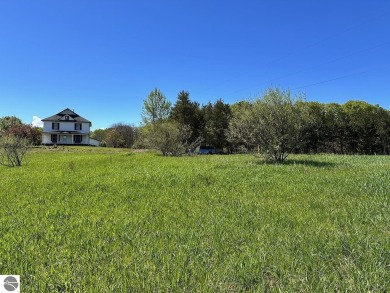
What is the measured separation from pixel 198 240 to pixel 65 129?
2188 inches

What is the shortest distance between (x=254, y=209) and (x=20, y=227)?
3.72 m

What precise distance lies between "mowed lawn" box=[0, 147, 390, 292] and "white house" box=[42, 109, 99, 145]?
165ft

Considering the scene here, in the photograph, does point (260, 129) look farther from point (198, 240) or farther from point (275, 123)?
point (198, 240)

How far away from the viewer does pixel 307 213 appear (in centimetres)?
461

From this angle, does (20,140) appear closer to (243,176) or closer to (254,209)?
(243,176)

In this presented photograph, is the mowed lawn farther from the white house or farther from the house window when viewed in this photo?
the house window

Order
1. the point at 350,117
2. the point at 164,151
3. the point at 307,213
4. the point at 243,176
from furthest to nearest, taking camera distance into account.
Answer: the point at 350,117 → the point at 164,151 → the point at 243,176 → the point at 307,213

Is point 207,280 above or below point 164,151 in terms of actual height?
below

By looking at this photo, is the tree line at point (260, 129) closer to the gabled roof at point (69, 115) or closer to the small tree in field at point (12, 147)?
the small tree in field at point (12, 147)

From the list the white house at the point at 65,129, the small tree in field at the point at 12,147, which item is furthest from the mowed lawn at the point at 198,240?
the white house at the point at 65,129

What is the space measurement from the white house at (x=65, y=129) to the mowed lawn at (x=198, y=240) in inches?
1984

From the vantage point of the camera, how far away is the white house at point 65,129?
52.3 meters

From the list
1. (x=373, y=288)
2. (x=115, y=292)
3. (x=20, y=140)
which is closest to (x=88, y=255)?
(x=115, y=292)

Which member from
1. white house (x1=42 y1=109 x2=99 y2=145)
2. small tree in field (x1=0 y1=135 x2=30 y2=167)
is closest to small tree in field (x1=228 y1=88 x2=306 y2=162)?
small tree in field (x1=0 y1=135 x2=30 y2=167)
